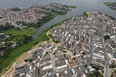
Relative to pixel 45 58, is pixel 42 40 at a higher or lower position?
higher

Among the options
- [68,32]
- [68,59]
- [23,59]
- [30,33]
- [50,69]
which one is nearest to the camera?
[50,69]


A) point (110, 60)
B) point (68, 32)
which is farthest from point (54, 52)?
point (110, 60)

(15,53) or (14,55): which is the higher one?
(15,53)

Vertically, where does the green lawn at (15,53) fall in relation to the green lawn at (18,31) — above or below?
below

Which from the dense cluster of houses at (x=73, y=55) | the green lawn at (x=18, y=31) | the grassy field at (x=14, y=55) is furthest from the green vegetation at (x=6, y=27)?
the dense cluster of houses at (x=73, y=55)

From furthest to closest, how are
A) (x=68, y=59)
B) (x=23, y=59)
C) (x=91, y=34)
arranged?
1. (x=91, y=34)
2. (x=23, y=59)
3. (x=68, y=59)

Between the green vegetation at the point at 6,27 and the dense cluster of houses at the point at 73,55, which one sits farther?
the green vegetation at the point at 6,27

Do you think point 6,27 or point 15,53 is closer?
point 15,53

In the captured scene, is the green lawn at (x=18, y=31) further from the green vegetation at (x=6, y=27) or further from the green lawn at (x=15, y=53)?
the green lawn at (x=15, y=53)

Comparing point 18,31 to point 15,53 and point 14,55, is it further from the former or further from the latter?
point 14,55

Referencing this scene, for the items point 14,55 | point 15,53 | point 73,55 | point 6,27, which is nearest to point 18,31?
point 6,27

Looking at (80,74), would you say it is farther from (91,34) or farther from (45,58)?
(91,34)
